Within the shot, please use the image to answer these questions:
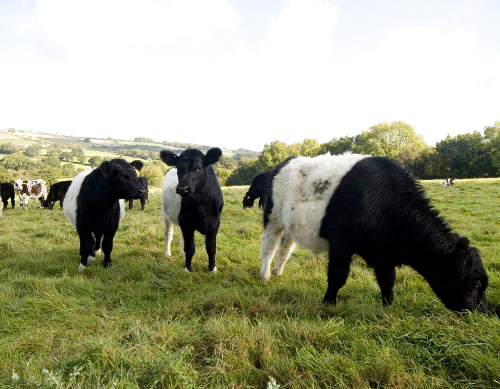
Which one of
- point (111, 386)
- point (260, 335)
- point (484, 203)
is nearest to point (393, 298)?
point (260, 335)

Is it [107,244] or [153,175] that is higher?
[107,244]

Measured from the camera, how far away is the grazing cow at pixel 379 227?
10.6ft

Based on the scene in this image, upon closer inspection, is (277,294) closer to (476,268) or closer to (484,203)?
(476,268)

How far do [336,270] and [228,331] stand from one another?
1741 mm

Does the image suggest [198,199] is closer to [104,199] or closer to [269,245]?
[269,245]

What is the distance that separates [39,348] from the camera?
2906mm

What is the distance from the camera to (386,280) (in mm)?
3928

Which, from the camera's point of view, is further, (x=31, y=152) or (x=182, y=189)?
(x=31, y=152)

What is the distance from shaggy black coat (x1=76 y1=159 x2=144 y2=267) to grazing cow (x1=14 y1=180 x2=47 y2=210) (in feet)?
54.2

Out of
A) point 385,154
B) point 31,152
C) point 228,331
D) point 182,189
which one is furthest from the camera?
point 31,152

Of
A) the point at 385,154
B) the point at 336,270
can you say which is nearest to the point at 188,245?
the point at 336,270

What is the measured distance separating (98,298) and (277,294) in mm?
2568

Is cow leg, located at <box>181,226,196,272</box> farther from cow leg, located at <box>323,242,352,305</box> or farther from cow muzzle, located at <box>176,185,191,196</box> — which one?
cow leg, located at <box>323,242,352,305</box>

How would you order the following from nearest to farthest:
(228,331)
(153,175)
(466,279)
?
1. (228,331)
2. (466,279)
3. (153,175)
